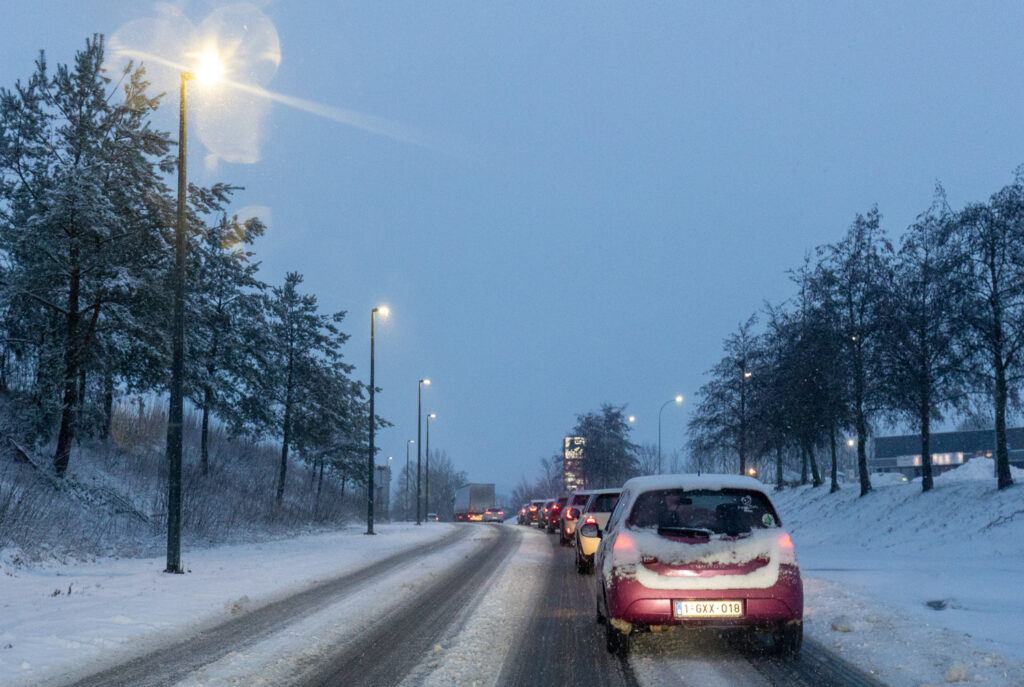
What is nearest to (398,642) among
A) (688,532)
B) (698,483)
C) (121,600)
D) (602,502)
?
(688,532)

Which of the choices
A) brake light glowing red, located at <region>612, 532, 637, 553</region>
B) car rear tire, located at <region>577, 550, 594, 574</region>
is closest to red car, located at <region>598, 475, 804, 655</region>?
brake light glowing red, located at <region>612, 532, 637, 553</region>

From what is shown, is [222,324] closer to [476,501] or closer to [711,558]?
[711,558]

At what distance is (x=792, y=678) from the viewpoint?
268 inches

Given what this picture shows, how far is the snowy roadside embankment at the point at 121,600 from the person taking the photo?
7734 mm

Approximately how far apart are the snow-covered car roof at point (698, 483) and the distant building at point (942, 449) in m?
76.8

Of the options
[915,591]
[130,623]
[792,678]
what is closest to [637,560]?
[792,678]

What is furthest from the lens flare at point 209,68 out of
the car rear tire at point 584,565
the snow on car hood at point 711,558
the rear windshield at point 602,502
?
the snow on car hood at point 711,558

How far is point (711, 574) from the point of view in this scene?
748 cm

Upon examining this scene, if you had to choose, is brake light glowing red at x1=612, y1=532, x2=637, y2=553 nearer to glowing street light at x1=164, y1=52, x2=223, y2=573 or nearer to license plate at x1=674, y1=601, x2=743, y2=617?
license plate at x1=674, y1=601, x2=743, y2=617

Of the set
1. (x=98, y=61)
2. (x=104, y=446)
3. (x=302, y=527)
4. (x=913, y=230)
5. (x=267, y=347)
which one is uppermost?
(x=98, y=61)

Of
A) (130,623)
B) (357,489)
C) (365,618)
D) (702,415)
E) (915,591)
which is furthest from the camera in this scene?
(357,489)

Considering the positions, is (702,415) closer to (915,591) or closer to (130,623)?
(915,591)

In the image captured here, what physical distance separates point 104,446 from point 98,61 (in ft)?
41.9

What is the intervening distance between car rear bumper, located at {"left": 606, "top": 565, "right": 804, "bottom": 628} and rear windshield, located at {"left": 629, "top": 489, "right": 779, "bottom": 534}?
593mm
